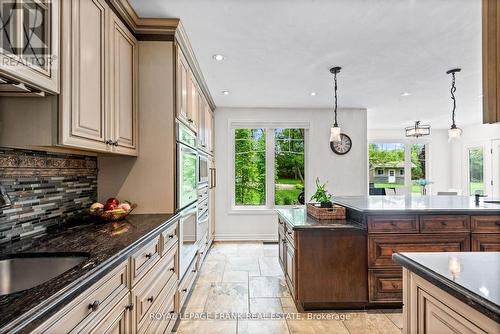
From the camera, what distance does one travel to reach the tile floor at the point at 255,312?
7.52ft

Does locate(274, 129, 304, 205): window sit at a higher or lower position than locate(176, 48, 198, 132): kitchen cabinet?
lower

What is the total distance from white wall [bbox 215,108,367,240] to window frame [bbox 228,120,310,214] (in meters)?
0.04

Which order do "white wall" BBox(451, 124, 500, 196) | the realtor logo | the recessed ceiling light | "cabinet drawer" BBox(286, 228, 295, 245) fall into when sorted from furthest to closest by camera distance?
"white wall" BBox(451, 124, 500, 196)
the recessed ceiling light
"cabinet drawer" BBox(286, 228, 295, 245)
the realtor logo

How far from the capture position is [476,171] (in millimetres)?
7125

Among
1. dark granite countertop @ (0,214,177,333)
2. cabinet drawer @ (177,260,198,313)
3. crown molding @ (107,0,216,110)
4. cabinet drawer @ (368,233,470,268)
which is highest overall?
crown molding @ (107,0,216,110)

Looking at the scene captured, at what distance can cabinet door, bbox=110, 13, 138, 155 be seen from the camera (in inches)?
73.4

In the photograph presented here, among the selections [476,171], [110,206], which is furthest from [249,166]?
[476,171]

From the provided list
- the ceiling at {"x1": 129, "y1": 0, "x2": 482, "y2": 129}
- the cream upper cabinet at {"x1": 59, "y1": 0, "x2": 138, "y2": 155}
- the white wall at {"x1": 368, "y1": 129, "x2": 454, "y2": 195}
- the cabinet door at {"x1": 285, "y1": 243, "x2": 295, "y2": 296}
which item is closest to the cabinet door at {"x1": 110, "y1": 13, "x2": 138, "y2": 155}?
the cream upper cabinet at {"x1": 59, "y1": 0, "x2": 138, "y2": 155}

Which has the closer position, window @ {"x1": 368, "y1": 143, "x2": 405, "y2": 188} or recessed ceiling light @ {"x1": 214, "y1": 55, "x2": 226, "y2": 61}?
recessed ceiling light @ {"x1": 214, "y1": 55, "x2": 226, "y2": 61}

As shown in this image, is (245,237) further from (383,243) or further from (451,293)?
(451,293)

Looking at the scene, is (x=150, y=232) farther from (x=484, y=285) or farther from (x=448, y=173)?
(x=448, y=173)

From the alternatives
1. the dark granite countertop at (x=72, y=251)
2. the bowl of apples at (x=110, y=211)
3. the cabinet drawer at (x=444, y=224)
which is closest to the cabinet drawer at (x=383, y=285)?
the cabinet drawer at (x=444, y=224)

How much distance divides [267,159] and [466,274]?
443cm

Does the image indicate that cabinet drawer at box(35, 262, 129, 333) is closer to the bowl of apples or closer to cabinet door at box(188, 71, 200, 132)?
the bowl of apples
